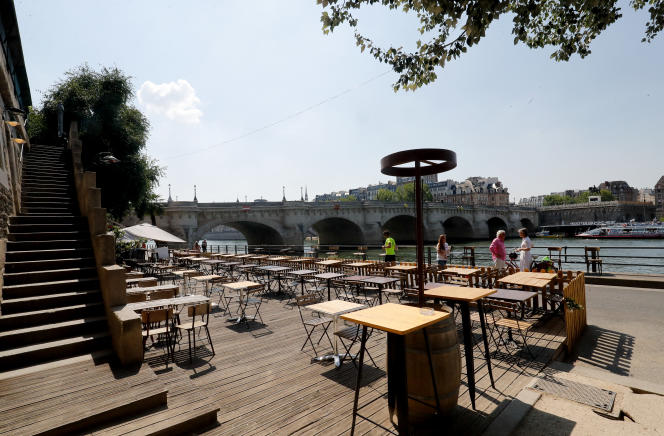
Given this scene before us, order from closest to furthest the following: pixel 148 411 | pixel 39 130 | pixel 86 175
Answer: pixel 148 411, pixel 86 175, pixel 39 130

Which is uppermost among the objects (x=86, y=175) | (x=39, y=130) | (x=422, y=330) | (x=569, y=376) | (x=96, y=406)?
(x=39, y=130)

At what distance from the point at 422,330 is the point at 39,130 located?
2365 centimetres

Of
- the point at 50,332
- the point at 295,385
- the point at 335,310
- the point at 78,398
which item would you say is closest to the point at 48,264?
the point at 50,332

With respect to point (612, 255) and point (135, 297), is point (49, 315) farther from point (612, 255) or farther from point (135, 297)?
point (612, 255)

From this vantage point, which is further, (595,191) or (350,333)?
(595,191)

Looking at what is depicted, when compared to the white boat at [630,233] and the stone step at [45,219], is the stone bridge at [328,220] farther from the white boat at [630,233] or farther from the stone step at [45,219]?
the stone step at [45,219]

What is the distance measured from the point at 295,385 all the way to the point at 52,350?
10.9ft

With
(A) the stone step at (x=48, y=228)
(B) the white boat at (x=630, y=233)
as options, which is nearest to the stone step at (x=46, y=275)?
(A) the stone step at (x=48, y=228)

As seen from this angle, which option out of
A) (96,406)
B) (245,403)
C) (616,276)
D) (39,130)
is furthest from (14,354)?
(39,130)

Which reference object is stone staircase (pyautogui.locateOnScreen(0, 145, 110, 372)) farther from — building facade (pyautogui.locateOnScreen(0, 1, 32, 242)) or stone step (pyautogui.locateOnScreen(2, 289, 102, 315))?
building facade (pyautogui.locateOnScreen(0, 1, 32, 242))

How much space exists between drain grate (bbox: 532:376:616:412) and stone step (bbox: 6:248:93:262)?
8.22 meters

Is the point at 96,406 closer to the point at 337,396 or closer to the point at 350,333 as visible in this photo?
the point at 337,396

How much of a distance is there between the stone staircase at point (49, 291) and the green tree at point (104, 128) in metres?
10.2

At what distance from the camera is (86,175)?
24.4ft
